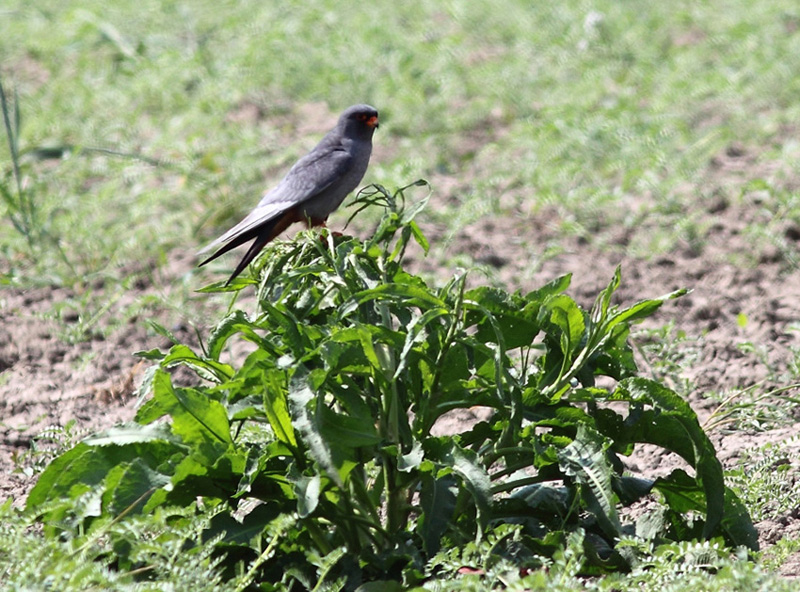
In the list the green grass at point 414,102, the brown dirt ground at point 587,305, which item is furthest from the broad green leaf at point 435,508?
the green grass at point 414,102

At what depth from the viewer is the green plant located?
2426mm

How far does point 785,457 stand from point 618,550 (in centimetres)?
78

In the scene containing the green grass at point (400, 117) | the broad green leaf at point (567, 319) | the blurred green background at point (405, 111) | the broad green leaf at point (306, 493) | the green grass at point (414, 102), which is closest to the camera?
the broad green leaf at point (306, 493)

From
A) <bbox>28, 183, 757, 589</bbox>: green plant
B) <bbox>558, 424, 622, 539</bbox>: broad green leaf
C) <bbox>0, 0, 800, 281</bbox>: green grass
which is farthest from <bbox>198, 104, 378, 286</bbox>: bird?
<bbox>558, 424, 622, 539</bbox>: broad green leaf

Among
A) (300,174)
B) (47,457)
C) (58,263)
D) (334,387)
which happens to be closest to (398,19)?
(58,263)

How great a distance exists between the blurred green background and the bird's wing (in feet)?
2.93

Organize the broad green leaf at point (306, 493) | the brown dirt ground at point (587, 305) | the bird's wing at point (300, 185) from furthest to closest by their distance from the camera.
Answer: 1. the bird's wing at point (300, 185)
2. the brown dirt ground at point (587, 305)
3. the broad green leaf at point (306, 493)

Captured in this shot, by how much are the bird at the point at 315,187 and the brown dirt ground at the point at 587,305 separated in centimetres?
72

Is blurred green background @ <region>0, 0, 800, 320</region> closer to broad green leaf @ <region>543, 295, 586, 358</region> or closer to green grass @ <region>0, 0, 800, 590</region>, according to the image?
green grass @ <region>0, 0, 800, 590</region>

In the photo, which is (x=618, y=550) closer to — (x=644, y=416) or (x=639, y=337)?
(x=644, y=416)

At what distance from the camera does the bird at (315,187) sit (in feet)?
12.7

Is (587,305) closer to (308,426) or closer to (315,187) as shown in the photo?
(315,187)

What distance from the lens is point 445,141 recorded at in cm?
645

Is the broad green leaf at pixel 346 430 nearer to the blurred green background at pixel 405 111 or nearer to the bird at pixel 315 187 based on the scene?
the bird at pixel 315 187
